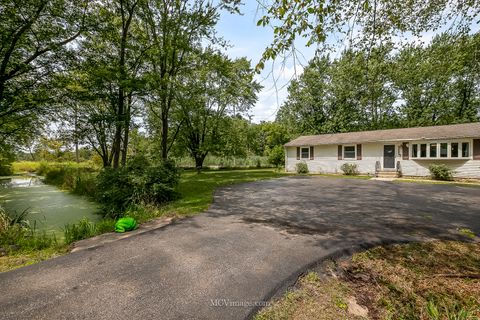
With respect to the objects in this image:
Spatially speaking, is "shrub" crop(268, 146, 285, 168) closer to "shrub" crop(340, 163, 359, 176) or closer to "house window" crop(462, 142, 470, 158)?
"shrub" crop(340, 163, 359, 176)

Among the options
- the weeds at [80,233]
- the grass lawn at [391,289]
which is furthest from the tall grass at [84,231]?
the grass lawn at [391,289]

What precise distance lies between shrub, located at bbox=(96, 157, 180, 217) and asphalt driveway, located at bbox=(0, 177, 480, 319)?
9.20ft

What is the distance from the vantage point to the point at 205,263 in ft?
9.85

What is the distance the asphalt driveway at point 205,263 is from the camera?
2156mm

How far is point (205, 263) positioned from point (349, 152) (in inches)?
661

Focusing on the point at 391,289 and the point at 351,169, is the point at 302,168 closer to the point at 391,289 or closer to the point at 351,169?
the point at 351,169

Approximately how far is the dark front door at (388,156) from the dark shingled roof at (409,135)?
748 millimetres

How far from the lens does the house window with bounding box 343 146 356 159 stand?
16.5 metres

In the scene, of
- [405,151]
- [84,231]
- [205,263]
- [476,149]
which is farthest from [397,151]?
[84,231]

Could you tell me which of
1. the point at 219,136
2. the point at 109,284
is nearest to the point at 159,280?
the point at 109,284

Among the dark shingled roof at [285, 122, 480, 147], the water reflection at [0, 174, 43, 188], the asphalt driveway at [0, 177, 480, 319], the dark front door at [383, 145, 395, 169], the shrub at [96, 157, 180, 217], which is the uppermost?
the dark shingled roof at [285, 122, 480, 147]

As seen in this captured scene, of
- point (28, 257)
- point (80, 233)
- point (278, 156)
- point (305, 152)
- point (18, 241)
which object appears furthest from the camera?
point (278, 156)

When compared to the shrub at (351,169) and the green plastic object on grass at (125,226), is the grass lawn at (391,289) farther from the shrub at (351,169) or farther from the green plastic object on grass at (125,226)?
the shrub at (351,169)

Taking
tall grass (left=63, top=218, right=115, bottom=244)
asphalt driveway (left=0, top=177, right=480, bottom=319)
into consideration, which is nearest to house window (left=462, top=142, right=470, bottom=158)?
asphalt driveway (left=0, top=177, right=480, bottom=319)
